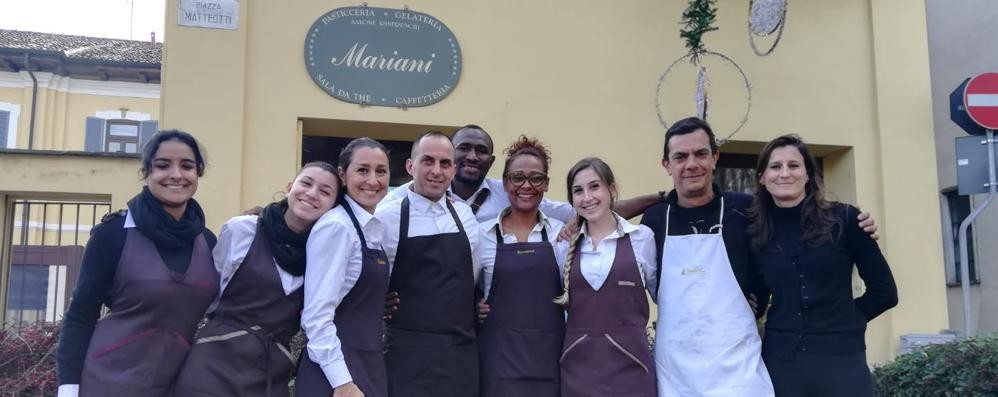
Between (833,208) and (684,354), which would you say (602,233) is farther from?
(833,208)

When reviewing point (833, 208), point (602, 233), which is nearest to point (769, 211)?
point (833, 208)

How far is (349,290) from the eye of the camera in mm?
2998

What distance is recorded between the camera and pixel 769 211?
3.39m

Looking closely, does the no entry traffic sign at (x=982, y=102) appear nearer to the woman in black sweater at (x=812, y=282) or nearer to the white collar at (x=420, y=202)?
the woman in black sweater at (x=812, y=282)

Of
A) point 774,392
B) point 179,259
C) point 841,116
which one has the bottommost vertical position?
point 774,392

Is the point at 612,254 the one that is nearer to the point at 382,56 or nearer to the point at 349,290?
the point at 349,290

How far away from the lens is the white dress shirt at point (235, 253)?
2.99m

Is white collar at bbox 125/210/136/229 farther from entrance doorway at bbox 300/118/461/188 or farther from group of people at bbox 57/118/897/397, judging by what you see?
entrance doorway at bbox 300/118/461/188

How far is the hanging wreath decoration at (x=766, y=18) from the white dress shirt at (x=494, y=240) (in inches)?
133

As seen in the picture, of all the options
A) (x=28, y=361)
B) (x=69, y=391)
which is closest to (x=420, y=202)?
(x=69, y=391)

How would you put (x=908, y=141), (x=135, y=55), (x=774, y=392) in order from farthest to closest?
(x=135, y=55) < (x=908, y=141) < (x=774, y=392)

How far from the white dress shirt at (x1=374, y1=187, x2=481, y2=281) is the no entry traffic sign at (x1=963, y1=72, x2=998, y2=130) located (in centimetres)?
423

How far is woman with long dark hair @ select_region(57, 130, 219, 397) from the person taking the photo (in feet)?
9.39

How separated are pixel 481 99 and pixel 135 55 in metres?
14.0
